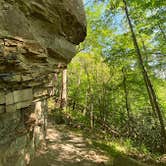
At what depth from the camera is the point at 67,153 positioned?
926 centimetres

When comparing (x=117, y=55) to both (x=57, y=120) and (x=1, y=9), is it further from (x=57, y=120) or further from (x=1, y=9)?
(x=1, y=9)

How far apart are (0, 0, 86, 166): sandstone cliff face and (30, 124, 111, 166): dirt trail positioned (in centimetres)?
142

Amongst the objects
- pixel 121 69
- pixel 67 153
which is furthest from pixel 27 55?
pixel 121 69

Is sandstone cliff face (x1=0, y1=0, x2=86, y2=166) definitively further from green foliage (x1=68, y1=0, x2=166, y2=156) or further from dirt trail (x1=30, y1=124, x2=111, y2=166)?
green foliage (x1=68, y1=0, x2=166, y2=156)

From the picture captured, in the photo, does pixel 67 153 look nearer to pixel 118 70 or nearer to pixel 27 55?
pixel 27 55

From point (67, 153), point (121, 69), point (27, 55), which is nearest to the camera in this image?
point (27, 55)

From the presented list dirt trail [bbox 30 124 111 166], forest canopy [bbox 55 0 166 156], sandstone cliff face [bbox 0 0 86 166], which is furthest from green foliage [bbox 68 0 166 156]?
sandstone cliff face [bbox 0 0 86 166]

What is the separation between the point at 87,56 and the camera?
15.2m

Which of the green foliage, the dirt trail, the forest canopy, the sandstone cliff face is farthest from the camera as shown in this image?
the green foliage

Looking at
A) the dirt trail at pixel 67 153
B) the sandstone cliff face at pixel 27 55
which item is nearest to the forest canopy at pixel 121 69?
the dirt trail at pixel 67 153

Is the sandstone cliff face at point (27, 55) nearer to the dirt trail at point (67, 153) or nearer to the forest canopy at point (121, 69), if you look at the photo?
the dirt trail at point (67, 153)

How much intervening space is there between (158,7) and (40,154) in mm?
7205

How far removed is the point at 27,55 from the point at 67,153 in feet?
18.8

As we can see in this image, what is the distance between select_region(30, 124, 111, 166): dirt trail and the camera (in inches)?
327
